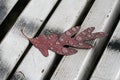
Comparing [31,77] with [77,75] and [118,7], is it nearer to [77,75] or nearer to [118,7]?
[77,75]

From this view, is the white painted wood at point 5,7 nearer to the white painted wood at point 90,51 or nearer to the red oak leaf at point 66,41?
the red oak leaf at point 66,41

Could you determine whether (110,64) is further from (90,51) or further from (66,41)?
(66,41)

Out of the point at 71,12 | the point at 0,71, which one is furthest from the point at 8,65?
the point at 71,12

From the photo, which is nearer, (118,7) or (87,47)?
(87,47)

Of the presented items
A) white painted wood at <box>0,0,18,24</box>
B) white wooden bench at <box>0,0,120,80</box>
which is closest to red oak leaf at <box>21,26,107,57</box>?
white wooden bench at <box>0,0,120,80</box>

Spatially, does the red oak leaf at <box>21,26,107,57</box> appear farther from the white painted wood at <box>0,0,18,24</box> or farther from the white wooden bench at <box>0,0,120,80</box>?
the white painted wood at <box>0,0,18,24</box>

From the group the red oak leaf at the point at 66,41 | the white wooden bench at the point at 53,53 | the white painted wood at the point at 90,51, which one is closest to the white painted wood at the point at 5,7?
the white wooden bench at the point at 53,53

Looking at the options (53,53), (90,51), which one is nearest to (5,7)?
(53,53)
